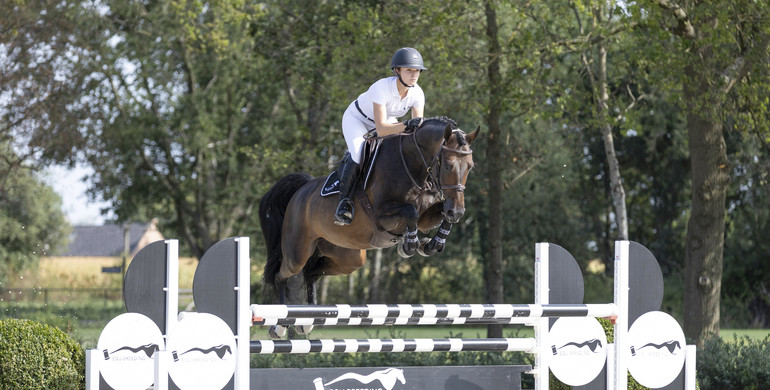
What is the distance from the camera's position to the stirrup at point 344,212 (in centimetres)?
558

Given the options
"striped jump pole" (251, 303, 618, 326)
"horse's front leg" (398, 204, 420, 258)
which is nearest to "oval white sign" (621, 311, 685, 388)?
"striped jump pole" (251, 303, 618, 326)

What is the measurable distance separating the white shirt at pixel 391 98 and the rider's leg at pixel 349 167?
0.57 feet

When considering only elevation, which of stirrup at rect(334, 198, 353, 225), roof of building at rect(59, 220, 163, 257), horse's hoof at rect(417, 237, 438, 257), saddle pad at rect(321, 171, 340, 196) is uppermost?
roof of building at rect(59, 220, 163, 257)

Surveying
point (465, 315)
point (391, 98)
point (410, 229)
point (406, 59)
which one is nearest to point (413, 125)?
point (391, 98)

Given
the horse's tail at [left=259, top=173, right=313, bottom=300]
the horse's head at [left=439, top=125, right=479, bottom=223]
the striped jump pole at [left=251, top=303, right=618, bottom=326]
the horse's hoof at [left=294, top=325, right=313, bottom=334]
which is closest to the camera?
the striped jump pole at [left=251, top=303, right=618, bottom=326]

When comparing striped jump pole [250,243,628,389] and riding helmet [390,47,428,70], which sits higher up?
riding helmet [390,47,428,70]

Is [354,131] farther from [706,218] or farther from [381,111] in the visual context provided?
[706,218]

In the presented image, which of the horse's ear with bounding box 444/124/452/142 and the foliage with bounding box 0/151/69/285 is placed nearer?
the horse's ear with bounding box 444/124/452/142

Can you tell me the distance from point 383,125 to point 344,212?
626mm

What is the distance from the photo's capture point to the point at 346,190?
5.65 m

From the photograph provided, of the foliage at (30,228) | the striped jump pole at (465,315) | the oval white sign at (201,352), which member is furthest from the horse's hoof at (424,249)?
the foliage at (30,228)

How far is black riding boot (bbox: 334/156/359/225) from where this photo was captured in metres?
5.59

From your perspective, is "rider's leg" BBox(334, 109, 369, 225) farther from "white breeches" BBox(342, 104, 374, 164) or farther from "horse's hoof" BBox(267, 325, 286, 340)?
"horse's hoof" BBox(267, 325, 286, 340)

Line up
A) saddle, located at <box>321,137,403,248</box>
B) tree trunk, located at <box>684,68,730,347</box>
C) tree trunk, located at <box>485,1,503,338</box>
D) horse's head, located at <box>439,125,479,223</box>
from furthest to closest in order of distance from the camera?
tree trunk, located at <box>485,1,503,338</box> → tree trunk, located at <box>684,68,730,347</box> → saddle, located at <box>321,137,403,248</box> → horse's head, located at <box>439,125,479,223</box>
